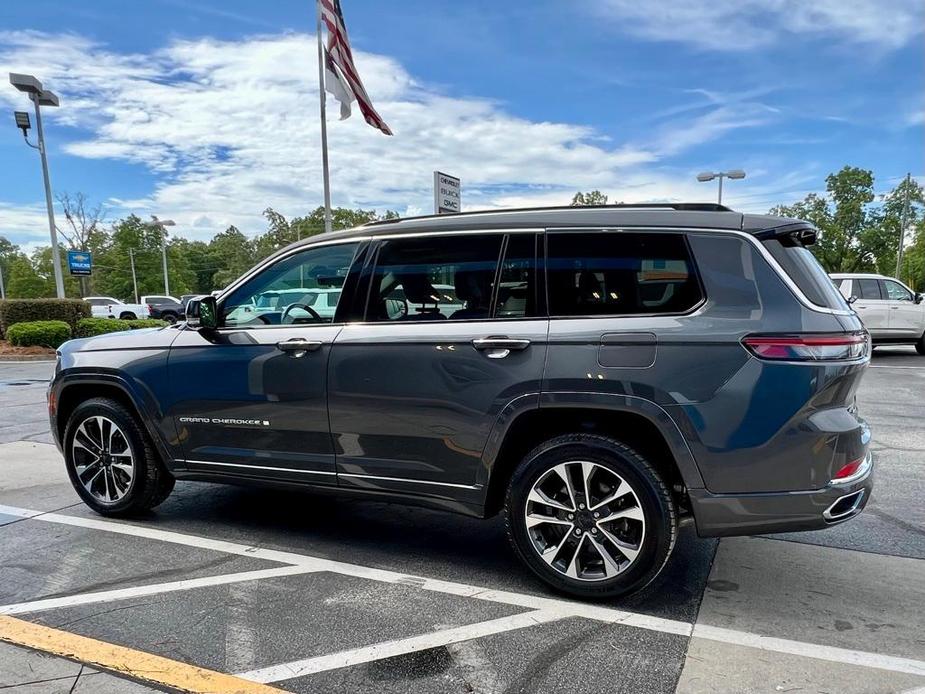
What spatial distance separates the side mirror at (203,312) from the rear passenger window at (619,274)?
6.98ft

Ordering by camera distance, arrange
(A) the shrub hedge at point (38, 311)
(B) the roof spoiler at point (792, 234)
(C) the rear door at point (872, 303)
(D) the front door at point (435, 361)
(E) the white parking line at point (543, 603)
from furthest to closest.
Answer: (A) the shrub hedge at point (38, 311)
(C) the rear door at point (872, 303)
(D) the front door at point (435, 361)
(B) the roof spoiler at point (792, 234)
(E) the white parking line at point (543, 603)

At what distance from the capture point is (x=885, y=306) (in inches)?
544

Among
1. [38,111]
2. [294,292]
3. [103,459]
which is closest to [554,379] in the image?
[294,292]

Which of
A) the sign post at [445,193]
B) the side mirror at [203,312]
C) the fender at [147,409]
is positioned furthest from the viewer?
the sign post at [445,193]

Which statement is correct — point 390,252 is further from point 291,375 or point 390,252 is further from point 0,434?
point 0,434

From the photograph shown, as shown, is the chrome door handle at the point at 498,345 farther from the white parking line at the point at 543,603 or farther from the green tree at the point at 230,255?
the green tree at the point at 230,255

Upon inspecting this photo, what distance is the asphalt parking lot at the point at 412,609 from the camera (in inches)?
99.5

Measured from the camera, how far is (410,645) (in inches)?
108

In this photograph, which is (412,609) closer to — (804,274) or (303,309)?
(303,309)

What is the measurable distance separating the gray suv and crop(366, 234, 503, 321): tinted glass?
0.04ft

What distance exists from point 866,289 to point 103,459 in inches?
595

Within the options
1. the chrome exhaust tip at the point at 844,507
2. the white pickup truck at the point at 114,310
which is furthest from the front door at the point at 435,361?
the white pickup truck at the point at 114,310

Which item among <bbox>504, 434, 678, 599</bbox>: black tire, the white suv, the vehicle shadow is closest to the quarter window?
the white suv

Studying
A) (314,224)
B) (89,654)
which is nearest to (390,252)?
(89,654)
